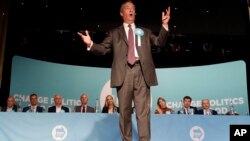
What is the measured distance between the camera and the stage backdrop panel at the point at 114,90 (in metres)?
8.09

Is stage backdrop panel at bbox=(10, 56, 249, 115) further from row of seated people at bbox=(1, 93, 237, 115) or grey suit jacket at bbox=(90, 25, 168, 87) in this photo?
grey suit jacket at bbox=(90, 25, 168, 87)

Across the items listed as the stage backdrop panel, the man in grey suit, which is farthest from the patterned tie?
the stage backdrop panel

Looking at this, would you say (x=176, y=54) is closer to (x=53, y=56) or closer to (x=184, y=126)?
(x=53, y=56)

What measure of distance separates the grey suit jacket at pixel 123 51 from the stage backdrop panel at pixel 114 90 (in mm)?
5505

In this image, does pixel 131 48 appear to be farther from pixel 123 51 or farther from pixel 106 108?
pixel 106 108

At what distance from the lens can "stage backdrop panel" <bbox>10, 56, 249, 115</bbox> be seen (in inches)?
319

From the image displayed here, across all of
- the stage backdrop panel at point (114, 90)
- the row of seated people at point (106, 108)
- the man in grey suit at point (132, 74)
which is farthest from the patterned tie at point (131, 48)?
the stage backdrop panel at point (114, 90)

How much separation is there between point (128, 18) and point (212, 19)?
5.91 metres

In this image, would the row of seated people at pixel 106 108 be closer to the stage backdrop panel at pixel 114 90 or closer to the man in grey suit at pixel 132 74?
the stage backdrop panel at pixel 114 90

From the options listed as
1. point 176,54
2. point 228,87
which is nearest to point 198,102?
point 228,87

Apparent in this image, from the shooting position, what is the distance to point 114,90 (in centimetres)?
865

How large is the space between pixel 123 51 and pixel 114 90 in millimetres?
5914

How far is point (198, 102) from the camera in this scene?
868 centimetres

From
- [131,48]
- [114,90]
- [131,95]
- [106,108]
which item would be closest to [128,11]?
[131,48]
